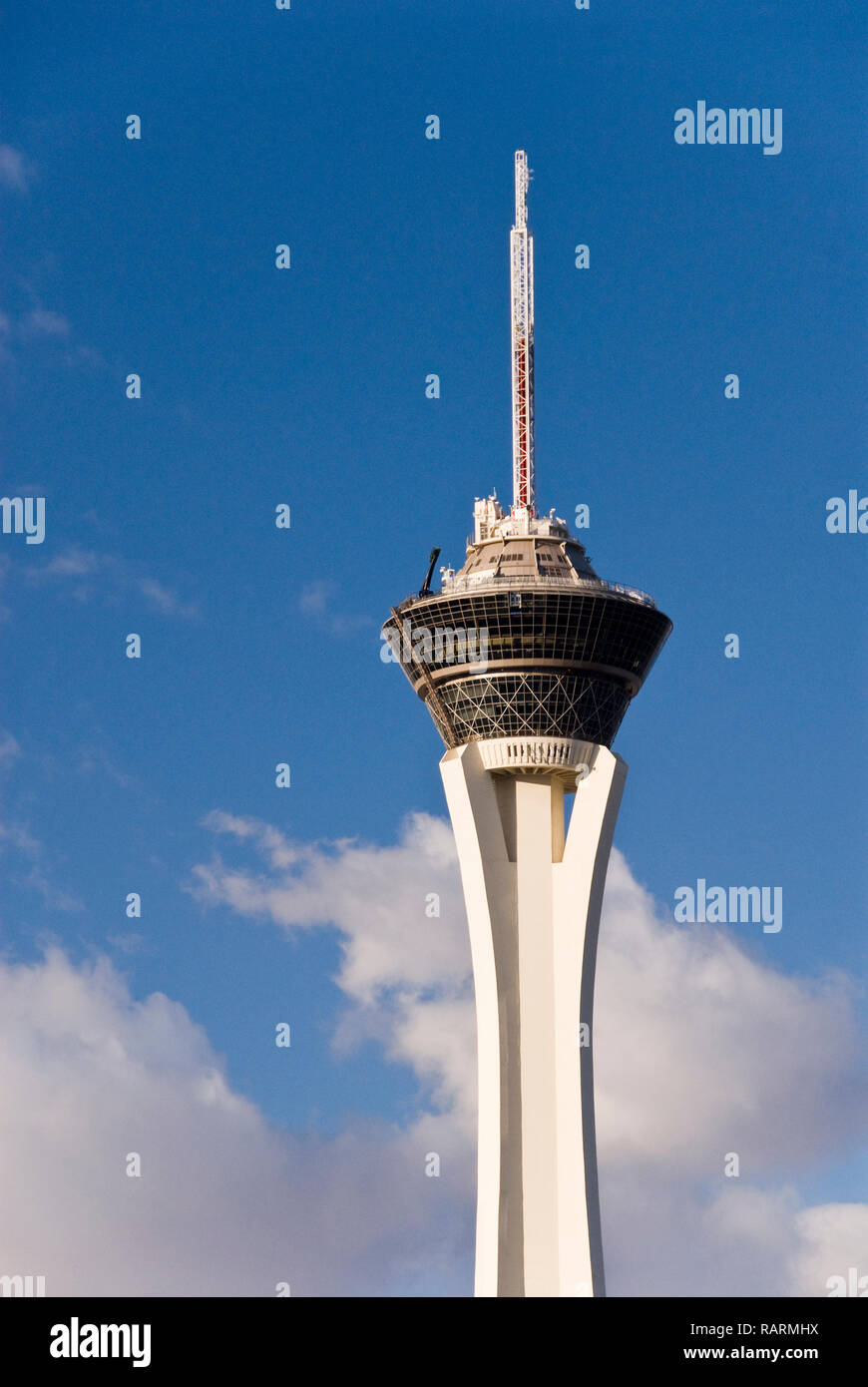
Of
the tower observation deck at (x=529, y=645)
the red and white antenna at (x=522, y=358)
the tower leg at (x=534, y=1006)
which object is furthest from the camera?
the red and white antenna at (x=522, y=358)

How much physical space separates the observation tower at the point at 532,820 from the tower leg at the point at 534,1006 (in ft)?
0.39

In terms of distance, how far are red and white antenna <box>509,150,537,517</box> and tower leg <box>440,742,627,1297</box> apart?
19991 millimetres

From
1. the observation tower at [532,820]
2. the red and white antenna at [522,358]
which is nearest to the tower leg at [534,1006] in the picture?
the observation tower at [532,820]

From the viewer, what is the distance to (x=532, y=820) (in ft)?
529

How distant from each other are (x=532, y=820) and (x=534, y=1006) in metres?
11.7

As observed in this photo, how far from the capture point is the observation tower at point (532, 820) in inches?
6033

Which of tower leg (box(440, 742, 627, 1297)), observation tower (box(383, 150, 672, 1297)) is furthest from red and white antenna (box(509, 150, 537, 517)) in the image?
tower leg (box(440, 742, 627, 1297))

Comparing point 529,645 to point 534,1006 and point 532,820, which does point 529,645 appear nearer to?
point 532,820

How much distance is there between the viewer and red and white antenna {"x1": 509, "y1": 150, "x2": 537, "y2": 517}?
17025cm

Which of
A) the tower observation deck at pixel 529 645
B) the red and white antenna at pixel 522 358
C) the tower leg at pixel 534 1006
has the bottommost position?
the tower leg at pixel 534 1006

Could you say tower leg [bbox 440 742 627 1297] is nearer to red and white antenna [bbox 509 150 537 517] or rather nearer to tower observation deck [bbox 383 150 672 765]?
tower observation deck [bbox 383 150 672 765]

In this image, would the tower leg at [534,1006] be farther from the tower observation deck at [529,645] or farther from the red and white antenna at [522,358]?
the red and white antenna at [522,358]

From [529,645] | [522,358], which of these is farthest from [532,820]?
[522,358]
